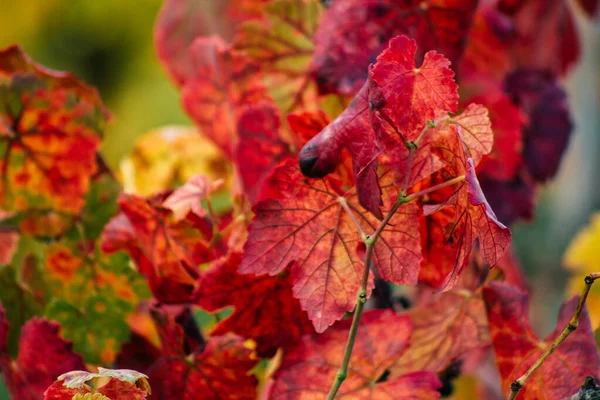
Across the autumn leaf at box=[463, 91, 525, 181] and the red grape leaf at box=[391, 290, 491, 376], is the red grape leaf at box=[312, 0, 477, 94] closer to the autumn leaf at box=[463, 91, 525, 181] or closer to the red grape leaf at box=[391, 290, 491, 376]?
the autumn leaf at box=[463, 91, 525, 181]

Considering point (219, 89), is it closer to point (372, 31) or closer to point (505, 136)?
point (372, 31)

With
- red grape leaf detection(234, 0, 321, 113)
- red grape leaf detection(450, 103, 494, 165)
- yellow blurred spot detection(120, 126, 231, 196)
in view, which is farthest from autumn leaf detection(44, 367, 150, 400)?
yellow blurred spot detection(120, 126, 231, 196)

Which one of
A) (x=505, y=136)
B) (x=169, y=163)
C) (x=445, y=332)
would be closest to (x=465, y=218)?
(x=445, y=332)

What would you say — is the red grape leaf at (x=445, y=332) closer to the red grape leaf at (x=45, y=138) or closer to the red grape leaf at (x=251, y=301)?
the red grape leaf at (x=251, y=301)

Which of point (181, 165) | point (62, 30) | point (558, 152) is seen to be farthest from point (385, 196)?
point (62, 30)

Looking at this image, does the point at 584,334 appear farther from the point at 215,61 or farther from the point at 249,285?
the point at 215,61
